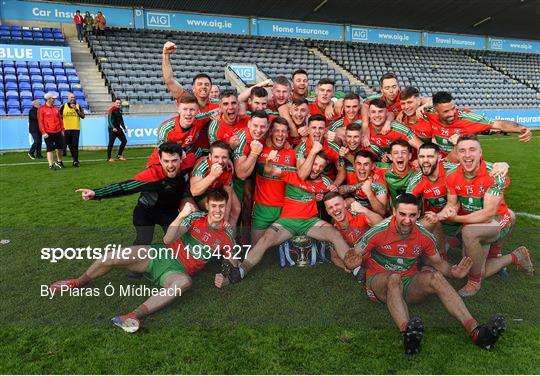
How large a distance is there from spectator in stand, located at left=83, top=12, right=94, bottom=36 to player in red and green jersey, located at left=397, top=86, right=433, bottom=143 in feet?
63.6

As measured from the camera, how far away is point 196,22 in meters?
23.2

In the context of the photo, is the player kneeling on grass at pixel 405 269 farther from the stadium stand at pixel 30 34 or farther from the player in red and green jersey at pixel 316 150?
the stadium stand at pixel 30 34

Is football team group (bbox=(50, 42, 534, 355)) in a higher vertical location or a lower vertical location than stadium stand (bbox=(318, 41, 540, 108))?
lower

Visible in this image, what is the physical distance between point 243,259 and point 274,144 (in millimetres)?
1374

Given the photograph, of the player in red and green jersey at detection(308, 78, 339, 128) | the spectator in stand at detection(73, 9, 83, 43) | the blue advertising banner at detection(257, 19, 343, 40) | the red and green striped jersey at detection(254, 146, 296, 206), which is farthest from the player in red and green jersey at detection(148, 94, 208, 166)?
the blue advertising banner at detection(257, 19, 343, 40)

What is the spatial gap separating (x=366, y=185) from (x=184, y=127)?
2157 millimetres

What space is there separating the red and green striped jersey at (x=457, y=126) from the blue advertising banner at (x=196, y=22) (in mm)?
20849

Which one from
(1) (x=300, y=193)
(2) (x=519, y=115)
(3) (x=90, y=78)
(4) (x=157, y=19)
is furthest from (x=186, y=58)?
(2) (x=519, y=115)

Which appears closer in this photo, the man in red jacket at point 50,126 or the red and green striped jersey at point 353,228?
the red and green striped jersey at point 353,228

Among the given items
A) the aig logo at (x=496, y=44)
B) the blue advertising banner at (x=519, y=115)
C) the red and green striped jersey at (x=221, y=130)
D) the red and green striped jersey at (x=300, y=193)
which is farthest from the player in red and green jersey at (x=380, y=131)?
the aig logo at (x=496, y=44)

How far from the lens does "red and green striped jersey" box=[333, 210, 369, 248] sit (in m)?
4.32

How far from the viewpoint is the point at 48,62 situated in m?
16.4

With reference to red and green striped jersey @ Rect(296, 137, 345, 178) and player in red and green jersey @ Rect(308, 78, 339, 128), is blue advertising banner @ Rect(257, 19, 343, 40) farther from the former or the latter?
red and green striped jersey @ Rect(296, 137, 345, 178)

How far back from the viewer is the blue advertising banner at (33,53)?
51.5 feet
